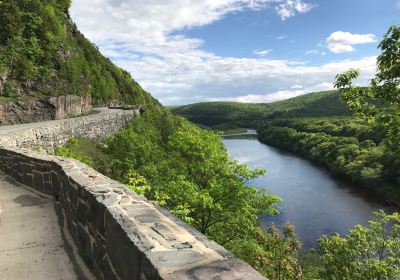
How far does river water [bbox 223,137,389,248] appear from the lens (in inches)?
1735

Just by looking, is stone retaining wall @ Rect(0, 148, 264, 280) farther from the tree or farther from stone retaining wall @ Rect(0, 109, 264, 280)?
the tree

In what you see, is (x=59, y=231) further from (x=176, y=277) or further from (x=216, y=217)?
(x=216, y=217)

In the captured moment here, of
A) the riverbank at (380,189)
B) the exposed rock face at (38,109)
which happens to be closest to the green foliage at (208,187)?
the exposed rock face at (38,109)

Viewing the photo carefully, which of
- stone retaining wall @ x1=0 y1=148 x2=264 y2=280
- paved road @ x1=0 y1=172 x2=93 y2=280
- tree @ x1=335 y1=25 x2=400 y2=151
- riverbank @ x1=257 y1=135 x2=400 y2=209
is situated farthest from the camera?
riverbank @ x1=257 y1=135 x2=400 y2=209

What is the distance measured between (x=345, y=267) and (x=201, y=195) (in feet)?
42.7

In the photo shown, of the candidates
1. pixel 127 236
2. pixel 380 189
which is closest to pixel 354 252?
pixel 127 236

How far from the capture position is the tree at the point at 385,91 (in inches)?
351

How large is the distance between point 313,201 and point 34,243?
5190 cm

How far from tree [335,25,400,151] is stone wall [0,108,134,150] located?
1371 centimetres

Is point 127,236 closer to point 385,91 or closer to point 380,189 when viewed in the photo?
point 385,91

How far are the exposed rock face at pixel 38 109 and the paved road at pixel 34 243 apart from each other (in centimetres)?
1824

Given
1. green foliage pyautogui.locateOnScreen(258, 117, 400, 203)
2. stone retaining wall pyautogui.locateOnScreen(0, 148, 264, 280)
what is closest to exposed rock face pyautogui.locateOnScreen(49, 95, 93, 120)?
stone retaining wall pyautogui.locateOnScreen(0, 148, 264, 280)

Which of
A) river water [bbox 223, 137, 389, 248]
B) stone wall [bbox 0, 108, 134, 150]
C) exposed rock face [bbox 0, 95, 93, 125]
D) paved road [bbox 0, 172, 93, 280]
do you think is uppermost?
exposed rock face [bbox 0, 95, 93, 125]

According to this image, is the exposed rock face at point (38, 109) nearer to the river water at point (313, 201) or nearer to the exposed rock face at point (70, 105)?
the exposed rock face at point (70, 105)
